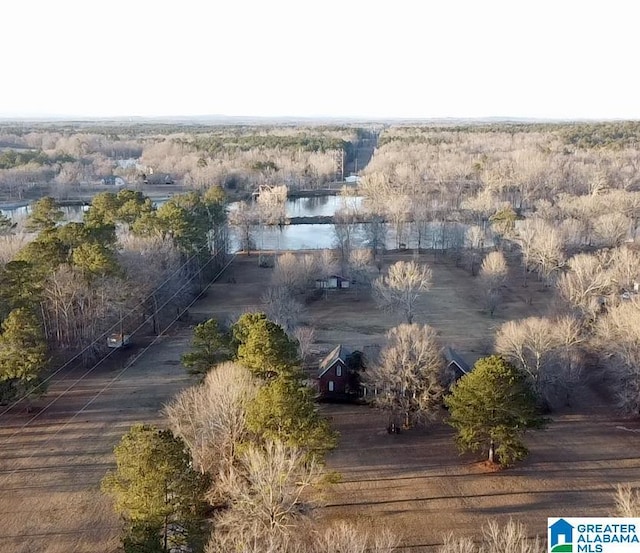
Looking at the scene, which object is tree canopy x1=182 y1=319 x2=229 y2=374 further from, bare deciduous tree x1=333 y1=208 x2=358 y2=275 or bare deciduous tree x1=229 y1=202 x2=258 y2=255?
bare deciduous tree x1=229 y1=202 x2=258 y2=255

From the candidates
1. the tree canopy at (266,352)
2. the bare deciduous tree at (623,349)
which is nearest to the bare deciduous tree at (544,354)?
the bare deciduous tree at (623,349)

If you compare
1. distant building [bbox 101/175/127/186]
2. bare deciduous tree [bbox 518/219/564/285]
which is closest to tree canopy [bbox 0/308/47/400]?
bare deciduous tree [bbox 518/219/564/285]

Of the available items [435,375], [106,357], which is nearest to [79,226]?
[106,357]

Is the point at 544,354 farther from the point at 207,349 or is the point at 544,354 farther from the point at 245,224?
the point at 245,224

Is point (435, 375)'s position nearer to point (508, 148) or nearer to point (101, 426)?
point (101, 426)

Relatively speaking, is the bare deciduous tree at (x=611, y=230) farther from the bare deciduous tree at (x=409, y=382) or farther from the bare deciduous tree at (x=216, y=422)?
the bare deciduous tree at (x=216, y=422)

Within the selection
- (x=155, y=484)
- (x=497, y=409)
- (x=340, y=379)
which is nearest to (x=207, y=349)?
(x=340, y=379)
